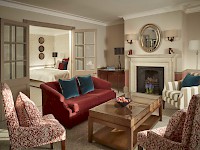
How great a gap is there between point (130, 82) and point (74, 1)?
10.2ft

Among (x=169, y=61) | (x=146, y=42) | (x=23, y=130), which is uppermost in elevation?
(x=146, y=42)

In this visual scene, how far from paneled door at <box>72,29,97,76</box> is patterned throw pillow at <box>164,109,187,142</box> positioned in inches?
173

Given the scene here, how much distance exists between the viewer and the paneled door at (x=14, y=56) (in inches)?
147

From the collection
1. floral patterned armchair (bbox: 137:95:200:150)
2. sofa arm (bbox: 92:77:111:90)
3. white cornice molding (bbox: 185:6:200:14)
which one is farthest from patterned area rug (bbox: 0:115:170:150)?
white cornice molding (bbox: 185:6:200:14)

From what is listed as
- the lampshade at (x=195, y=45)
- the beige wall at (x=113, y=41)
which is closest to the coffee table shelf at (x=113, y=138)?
the lampshade at (x=195, y=45)

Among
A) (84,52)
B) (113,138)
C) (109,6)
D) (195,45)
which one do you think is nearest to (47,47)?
(84,52)

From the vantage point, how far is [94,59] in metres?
6.03

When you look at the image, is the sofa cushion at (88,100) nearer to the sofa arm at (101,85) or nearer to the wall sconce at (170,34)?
the sofa arm at (101,85)

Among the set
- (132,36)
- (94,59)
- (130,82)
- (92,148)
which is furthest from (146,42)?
(92,148)

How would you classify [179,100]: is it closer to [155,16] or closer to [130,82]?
[130,82]

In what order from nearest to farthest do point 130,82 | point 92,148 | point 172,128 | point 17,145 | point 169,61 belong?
point 172,128 < point 17,145 < point 92,148 < point 169,61 < point 130,82

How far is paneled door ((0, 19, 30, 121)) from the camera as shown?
147 inches

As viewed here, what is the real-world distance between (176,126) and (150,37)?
13.7 feet

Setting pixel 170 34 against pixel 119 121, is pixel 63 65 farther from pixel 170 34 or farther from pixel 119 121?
pixel 119 121
